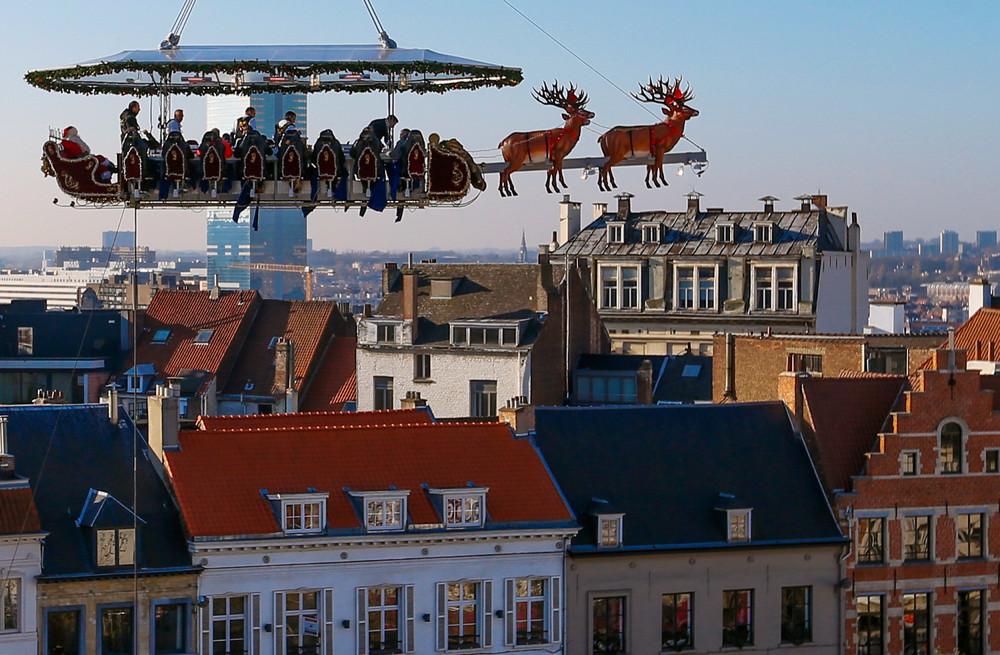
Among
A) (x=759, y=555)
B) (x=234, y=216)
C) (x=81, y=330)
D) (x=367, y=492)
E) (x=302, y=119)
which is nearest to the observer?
(x=234, y=216)

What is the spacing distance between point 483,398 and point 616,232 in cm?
2465

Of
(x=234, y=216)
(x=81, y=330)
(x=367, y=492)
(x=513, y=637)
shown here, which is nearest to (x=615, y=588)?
(x=513, y=637)

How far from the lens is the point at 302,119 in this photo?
46.7m

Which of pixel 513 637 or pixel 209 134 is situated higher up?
pixel 209 134

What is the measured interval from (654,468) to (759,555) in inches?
145

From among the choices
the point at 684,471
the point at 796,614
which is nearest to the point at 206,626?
the point at 684,471

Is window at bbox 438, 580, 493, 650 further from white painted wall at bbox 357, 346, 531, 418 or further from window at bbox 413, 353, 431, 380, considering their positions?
window at bbox 413, 353, 431, 380

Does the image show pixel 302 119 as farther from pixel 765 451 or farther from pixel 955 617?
pixel 955 617

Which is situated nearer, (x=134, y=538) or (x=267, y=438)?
(x=134, y=538)

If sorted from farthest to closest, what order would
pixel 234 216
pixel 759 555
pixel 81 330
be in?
pixel 81 330 → pixel 759 555 → pixel 234 216

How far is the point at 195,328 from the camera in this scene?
103 meters

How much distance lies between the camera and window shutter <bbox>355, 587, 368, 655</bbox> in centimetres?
5125

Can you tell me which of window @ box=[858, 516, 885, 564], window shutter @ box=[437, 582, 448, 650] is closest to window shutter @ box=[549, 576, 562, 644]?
window shutter @ box=[437, 582, 448, 650]

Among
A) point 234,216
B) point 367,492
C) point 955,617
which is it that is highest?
point 234,216
